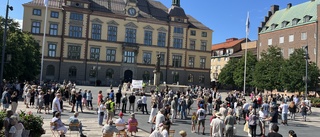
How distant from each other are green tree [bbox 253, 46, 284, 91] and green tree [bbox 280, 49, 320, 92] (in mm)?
2811

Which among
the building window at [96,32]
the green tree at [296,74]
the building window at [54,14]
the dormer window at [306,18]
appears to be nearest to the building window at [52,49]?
the building window at [54,14]

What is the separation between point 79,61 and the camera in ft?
227

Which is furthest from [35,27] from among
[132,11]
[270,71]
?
[270,71]

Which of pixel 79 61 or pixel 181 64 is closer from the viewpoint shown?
pixel 79 61

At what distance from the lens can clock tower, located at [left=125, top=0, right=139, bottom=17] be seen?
72425mm

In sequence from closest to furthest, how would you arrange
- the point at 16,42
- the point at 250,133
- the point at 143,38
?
1. the point at 250,133
2. the point at 16,42
3. the point at 143,38

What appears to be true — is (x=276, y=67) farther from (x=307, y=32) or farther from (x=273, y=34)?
(x=273, y=34)

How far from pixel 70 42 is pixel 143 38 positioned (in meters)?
15.6

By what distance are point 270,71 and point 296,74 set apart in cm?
692

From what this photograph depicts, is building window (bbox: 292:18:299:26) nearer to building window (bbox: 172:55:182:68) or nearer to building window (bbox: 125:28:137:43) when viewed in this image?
building window (bbox: 172:55:182:68)

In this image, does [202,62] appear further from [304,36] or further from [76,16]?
[76,16]

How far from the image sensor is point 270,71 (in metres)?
57.8

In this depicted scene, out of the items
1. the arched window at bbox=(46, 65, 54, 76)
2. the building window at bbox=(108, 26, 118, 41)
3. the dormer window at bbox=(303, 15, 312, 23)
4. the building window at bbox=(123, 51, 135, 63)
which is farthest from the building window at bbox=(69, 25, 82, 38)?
the dormer window at bbox=(303, 15, 312, 23)

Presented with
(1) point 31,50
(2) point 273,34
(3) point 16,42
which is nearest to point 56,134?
(3) point 16,42
